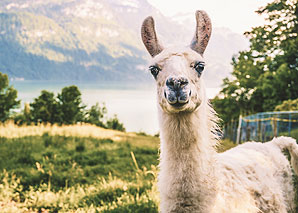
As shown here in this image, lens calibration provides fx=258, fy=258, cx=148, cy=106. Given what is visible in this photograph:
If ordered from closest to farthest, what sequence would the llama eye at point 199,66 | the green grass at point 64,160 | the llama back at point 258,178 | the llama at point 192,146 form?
the llama at point 192,146 < the llama eye at point 199,66 < the llama back at point 258,178 < the green grass at point 64,160

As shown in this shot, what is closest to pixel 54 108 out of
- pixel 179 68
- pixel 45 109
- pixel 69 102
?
pixel 45 109

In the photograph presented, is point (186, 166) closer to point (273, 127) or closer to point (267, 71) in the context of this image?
point (273, 127)

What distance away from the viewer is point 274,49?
19.6m

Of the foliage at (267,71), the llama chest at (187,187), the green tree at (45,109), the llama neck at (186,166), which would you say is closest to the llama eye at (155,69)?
the llama neck at (186,166)

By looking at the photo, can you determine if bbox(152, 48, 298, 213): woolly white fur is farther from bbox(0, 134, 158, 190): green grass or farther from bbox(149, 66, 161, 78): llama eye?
bbox(0, 134, 158, 190): green grass

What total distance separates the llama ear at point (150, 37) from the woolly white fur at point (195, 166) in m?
0.21

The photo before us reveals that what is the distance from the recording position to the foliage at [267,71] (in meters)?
18.0

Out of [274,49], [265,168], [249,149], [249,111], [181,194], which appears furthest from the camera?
[249,111]

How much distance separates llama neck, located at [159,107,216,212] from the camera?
7.01 ft

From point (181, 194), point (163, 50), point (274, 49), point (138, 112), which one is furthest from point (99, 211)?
point (138, 112)

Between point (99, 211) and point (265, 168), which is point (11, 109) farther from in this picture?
point (265, 168)

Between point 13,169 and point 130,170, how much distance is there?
272 centimetres

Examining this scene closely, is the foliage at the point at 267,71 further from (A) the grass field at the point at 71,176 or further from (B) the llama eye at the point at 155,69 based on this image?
(B) the llama eye at the point at 155,69

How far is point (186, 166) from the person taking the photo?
2.19m
